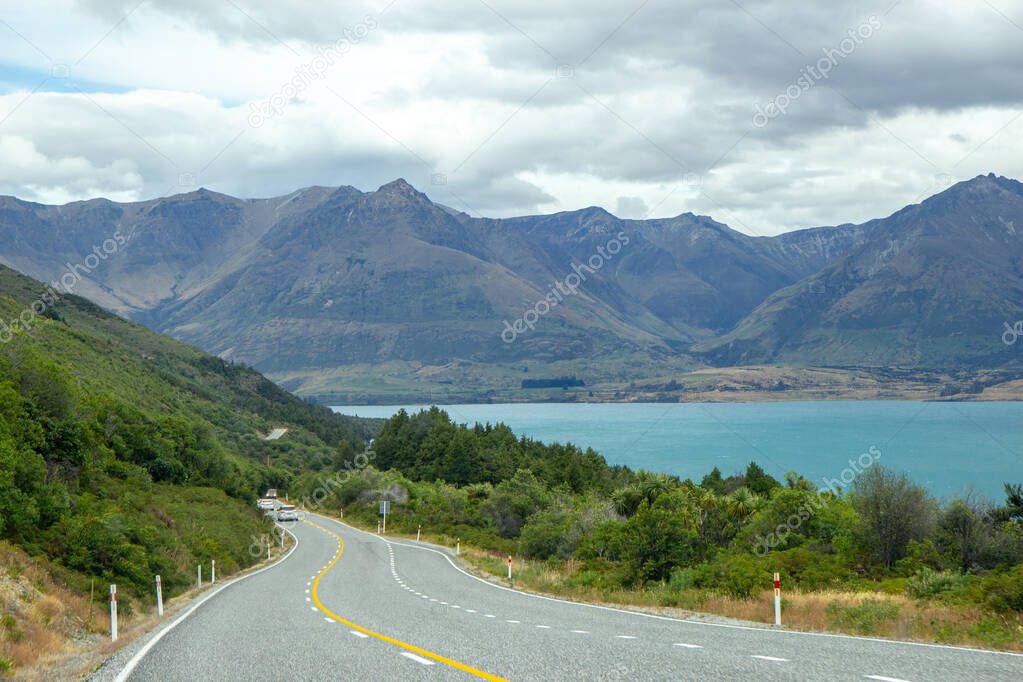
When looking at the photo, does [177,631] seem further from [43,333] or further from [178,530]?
[43,333]

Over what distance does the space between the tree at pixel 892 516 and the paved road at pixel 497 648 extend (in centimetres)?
1187

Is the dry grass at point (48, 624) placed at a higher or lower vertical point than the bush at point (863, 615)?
lower

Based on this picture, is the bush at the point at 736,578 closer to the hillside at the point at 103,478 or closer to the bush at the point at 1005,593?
the bush at the point at 1005,593

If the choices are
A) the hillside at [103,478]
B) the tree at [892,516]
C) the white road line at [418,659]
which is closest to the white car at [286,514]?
the hillside at [103,478]

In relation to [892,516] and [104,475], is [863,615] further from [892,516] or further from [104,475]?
[104,475]

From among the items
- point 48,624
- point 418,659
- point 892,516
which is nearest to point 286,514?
point 892,516

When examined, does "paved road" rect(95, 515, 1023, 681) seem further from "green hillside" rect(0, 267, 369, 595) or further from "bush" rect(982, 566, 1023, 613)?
"green hillside" rect(0, 267, 369, 595)

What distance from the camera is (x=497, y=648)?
12422 mm

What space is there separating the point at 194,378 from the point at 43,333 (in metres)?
87.3

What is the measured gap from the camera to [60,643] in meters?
15.4

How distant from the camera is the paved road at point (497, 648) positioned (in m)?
10.0

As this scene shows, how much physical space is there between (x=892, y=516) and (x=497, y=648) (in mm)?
19334

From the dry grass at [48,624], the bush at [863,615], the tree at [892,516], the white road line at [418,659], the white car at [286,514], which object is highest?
the tree at [892,516]


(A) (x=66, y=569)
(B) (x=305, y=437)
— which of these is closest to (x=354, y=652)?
(A) (x=66, y=569)
